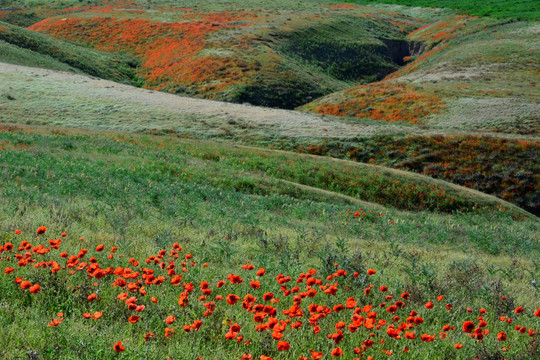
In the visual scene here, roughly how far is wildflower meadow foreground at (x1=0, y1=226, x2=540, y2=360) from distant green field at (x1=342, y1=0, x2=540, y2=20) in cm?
10175

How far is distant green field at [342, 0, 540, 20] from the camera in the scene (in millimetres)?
103544

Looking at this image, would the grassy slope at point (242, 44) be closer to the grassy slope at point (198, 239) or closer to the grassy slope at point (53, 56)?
the grassy slope at point (53, 56)

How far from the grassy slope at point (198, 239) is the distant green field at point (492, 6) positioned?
9403 cm

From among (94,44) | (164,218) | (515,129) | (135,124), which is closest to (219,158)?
(135,124)

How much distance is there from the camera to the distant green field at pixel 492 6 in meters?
104

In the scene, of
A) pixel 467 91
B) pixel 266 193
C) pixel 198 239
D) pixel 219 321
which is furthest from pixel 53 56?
pixel 219 321

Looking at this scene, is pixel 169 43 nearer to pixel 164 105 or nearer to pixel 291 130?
pixel 164 105

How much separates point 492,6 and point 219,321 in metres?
149

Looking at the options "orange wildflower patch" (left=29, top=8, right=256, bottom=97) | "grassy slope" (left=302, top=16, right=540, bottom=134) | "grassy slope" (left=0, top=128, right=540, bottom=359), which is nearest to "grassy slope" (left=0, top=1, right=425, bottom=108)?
"orange wildflower patch" (left=29, top=8, right=256, bottom=97)

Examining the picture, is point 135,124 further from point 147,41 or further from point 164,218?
point 147,41

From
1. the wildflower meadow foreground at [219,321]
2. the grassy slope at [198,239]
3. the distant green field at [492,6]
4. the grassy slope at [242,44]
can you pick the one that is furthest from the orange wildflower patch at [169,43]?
the distant green field at [492,6]

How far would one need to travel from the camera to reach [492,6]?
12675 cm

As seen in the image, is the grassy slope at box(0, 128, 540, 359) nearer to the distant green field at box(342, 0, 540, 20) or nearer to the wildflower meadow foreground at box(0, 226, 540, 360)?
the wildflower meadow foreground at box(0, 226, 540, 360)

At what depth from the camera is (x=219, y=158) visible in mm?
26922
